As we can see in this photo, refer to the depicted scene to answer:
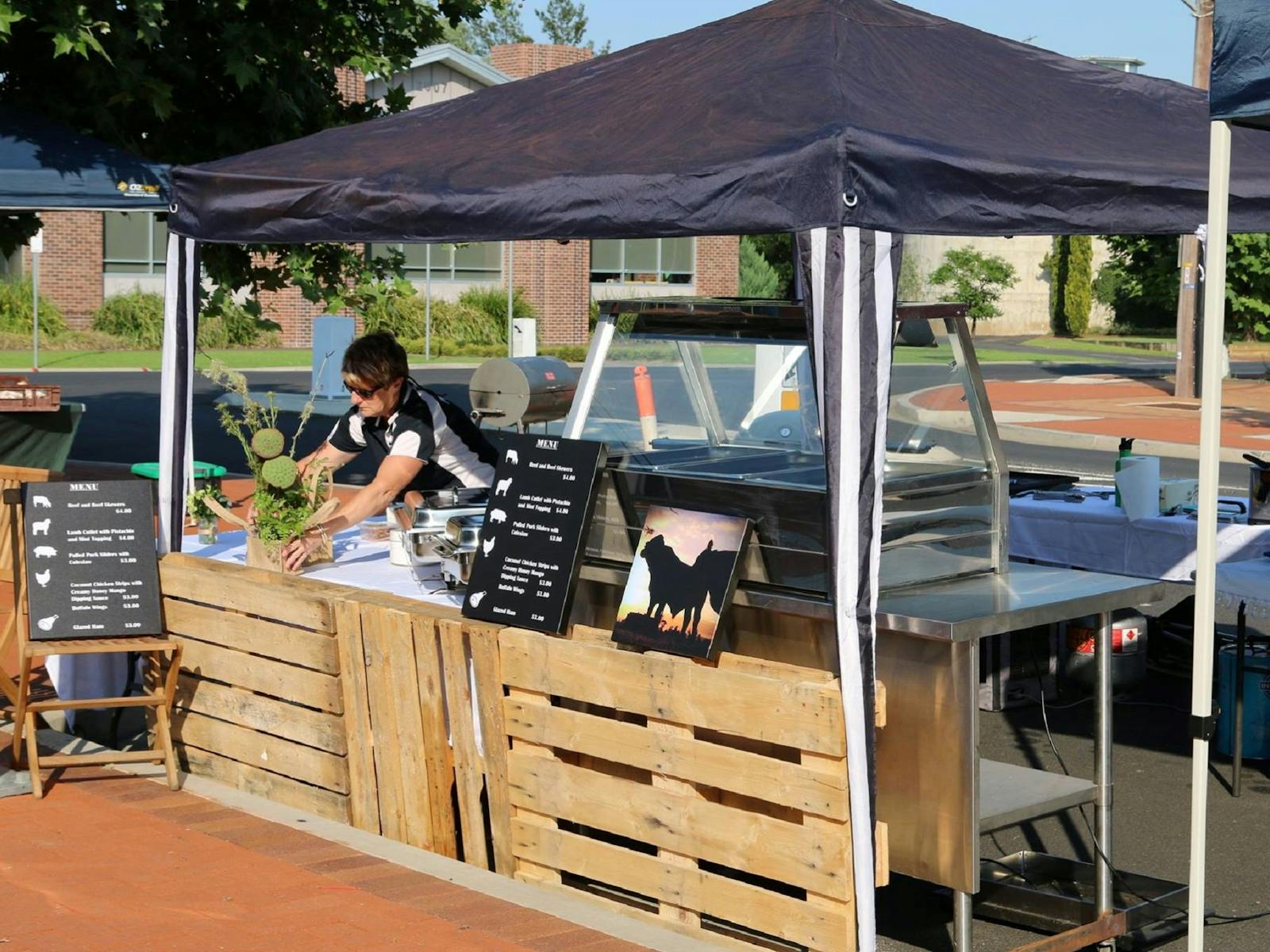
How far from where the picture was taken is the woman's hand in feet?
19.4

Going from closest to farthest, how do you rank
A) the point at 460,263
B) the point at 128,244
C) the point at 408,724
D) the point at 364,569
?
the point at 408,724
the point at 364,569
the point at 128,244
the point at 460,263

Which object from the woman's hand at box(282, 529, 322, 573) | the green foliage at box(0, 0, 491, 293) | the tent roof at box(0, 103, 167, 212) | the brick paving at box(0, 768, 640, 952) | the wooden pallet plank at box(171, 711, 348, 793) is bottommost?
the brick paving at box(0, 768, 640, 952)

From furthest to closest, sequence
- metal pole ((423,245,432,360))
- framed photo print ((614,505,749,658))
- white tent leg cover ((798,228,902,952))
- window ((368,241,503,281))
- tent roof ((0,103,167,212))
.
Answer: window ((368,241,503,281)), metal pole ((423,245,432,360)), tent roof ((0,103,167,212)), framed photo print ((614,505,749,658)), white tent leg cover ((798,228,902,952))

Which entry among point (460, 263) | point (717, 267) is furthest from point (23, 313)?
point (717, 267)

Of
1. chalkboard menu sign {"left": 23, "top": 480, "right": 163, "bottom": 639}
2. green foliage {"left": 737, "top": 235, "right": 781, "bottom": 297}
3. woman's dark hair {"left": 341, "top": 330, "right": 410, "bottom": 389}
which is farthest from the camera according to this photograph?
green foliage {"left": 737, "top": 235, "right": 781, "bottom": 297}

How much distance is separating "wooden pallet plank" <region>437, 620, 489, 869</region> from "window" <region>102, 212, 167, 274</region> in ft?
110

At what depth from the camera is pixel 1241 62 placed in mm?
3600

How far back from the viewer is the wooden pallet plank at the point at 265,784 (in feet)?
18.2

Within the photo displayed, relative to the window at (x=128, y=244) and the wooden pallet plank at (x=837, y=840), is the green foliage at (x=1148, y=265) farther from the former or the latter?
the wooden pallet plank at (x=837, y=840)

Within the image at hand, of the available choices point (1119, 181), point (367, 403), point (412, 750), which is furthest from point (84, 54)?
point (1119, 181)

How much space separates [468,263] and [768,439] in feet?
117

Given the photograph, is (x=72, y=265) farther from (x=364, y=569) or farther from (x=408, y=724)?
(x=408, y=724)

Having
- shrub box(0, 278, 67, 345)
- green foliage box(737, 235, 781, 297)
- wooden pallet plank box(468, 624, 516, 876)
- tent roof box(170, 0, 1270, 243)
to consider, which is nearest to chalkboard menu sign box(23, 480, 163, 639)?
tent roof box(170, 0, 1270, 243)

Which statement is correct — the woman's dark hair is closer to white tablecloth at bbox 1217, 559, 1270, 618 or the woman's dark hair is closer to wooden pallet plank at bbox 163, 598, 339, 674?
wooden pallet plank at bbox 163, 598, 339, 674
